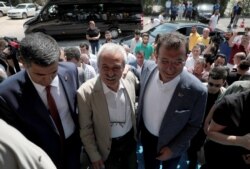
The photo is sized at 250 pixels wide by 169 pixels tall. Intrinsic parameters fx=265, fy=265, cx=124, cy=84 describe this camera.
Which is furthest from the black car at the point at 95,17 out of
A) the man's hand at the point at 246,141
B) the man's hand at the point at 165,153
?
the man's hand at the point at 246,141

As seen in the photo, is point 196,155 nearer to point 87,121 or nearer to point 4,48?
point 87,121

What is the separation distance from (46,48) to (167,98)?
3.55 ft

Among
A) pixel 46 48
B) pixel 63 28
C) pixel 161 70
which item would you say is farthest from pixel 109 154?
pixel 63 28

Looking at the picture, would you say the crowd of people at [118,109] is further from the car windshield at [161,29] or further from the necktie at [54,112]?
the car windshield at [161,29]

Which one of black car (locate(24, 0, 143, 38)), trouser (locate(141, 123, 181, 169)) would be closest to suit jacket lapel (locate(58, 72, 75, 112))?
trouser (locate(141, 123, 181, 169))

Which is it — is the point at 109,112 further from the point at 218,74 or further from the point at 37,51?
the point at 218,74

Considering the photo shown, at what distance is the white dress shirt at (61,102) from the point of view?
78.5 inches

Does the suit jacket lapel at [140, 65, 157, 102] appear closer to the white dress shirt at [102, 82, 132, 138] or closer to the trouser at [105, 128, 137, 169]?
the white dress shirt at [102, 82, 132, 138]

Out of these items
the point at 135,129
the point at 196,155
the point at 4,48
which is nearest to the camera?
the point at 135,129

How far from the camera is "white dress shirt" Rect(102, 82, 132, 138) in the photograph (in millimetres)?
2234

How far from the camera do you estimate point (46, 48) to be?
1.80 m

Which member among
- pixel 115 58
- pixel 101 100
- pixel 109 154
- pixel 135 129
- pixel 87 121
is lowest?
pixel 109 154

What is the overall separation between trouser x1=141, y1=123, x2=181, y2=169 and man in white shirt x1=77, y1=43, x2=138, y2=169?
13 cm

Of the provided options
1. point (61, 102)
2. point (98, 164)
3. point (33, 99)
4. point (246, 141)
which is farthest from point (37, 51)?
point (246, 141)
